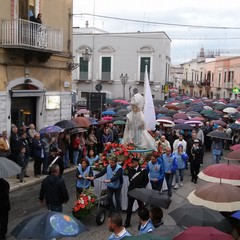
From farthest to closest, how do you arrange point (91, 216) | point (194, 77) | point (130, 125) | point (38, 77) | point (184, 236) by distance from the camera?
point (194, 77) → point (38, 77) → point (130, 125) → point (91, 216) → point (184, 236)

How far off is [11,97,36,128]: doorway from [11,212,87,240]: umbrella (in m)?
11.1

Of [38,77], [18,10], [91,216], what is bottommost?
[91,216]

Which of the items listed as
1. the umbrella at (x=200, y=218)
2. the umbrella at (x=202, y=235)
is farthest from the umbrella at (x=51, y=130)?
the umbrella at (x=202, y=235)

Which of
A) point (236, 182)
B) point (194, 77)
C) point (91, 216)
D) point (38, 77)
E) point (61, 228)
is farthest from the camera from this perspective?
point (194, 77)

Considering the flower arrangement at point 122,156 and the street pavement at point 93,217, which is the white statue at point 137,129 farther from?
the street pavement at point 93,217

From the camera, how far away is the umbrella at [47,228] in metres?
5.26

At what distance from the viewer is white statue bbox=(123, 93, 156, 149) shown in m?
12.5

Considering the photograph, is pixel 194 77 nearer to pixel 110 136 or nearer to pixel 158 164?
pixel 110 136

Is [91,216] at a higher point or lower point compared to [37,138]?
lower

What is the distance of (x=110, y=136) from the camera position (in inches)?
695

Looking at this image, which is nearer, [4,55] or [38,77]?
[4,55]

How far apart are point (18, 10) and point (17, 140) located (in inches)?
224

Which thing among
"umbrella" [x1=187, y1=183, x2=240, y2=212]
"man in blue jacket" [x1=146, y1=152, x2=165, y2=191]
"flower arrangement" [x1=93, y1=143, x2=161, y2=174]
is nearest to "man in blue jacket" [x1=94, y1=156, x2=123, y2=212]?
"flower arrangement" [x1=93, y1=143, x2=161, y2=174]

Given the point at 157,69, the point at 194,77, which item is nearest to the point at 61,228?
the point at 157,69
